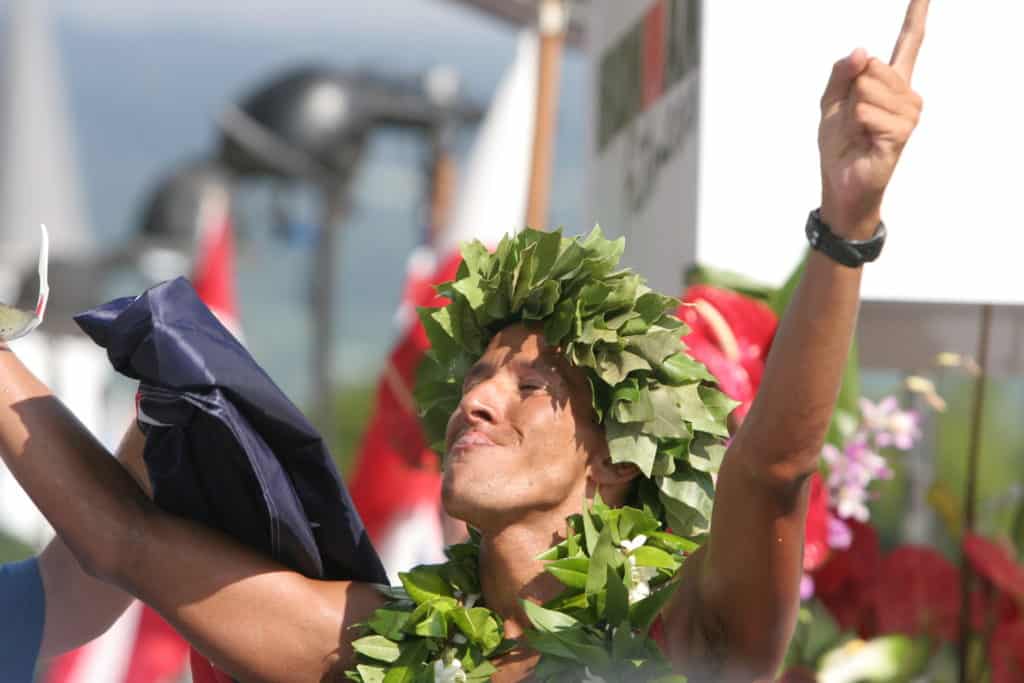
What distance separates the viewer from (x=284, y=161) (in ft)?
36.1

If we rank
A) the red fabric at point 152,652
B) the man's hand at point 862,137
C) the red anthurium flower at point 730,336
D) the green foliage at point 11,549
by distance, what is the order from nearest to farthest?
the man's hand at point 862,137 < the red anthurium flower at point 730,336 < the red fabric at point 152,652 < the green foliage at point 11,549

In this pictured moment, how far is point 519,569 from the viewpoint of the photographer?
6.46 feet

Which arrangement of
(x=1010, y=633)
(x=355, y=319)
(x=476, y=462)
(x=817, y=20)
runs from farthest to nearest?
(x=355, y=319) → (x=1010, y=633) → (x=817, y=20) → (x=476, y=462)

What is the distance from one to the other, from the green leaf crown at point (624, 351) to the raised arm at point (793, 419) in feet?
0.71

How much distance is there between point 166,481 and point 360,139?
9.49 meters

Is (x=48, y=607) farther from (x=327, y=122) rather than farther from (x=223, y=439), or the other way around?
(x=327, y=122)

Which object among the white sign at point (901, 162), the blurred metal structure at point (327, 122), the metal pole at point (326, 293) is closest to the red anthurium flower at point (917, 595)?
the white sign at point (901, 162)

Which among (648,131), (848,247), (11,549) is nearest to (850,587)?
(648,131)

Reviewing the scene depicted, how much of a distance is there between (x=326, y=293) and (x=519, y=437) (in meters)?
9.79

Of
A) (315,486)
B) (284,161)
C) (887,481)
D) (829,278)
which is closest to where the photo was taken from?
(829,278)

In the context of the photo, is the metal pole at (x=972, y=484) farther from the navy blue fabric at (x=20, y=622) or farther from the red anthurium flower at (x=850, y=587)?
the navy blue fabric at (x=20, y=622)

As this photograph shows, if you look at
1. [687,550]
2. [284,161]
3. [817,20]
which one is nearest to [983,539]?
[817,20]

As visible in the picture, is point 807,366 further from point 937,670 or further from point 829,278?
point 937,670

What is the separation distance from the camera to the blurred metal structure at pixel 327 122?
36.4 feet
